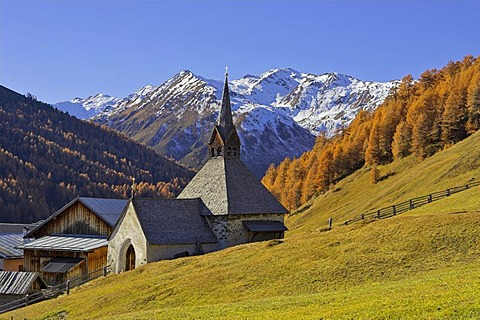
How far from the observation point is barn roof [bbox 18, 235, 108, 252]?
60.1 m

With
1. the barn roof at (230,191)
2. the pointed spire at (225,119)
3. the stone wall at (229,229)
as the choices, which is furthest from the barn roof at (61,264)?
the pointed spire at (225,119)

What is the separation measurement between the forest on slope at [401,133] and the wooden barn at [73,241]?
→ 275 feet

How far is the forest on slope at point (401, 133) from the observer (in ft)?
439

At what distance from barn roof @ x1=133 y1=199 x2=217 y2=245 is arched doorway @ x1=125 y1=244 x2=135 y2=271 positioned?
3293 mm

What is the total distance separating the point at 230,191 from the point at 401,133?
92.7 metres

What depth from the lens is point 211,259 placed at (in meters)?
46.3

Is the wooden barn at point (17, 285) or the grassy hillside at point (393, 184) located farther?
the grassy hillside at point (393, 184)

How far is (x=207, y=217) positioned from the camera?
57844 mm

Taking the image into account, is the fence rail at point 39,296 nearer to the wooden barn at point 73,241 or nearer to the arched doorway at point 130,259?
the arched doorway at point 130,259

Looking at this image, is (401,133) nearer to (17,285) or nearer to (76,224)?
(76,224)

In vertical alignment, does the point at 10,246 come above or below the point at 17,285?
above

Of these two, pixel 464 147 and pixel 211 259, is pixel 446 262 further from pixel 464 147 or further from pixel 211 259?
pixel 464 147

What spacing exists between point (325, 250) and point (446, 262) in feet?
28.8

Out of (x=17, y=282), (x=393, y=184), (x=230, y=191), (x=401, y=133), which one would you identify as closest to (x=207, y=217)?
(x=230, y=191)
